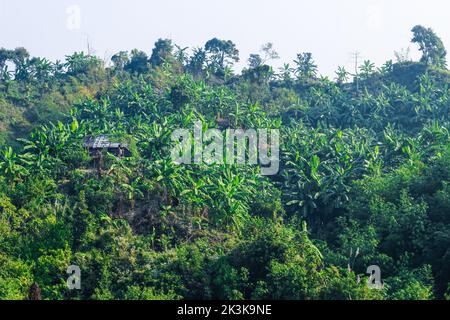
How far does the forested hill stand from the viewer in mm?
21812

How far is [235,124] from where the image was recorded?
1463 inches

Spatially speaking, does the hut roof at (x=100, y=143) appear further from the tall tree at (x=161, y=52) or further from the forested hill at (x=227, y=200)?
the tall tree at (x=161, y=52)

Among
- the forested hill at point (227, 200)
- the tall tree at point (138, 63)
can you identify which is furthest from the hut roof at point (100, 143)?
the tall tree at point (138, 63)

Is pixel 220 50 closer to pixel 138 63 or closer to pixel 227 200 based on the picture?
pixel 138 63

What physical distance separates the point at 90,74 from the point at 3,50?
7174 millimetres

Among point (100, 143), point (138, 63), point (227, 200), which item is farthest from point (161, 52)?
point (227, 200)

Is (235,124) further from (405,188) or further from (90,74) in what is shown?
(90,74)

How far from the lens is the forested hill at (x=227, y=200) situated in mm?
21812

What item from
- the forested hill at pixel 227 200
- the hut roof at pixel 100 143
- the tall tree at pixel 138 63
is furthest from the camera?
the tall tree at pixel 138 63

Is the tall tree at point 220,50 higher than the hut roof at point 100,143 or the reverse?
higher

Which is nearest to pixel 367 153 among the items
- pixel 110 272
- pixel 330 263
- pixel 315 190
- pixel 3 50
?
pixel 315 190

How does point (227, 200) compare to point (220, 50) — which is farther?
point (220, 50)

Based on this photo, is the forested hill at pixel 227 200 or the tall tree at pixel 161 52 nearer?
the forested hill at pixel 227 200

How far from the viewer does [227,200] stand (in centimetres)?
2688
